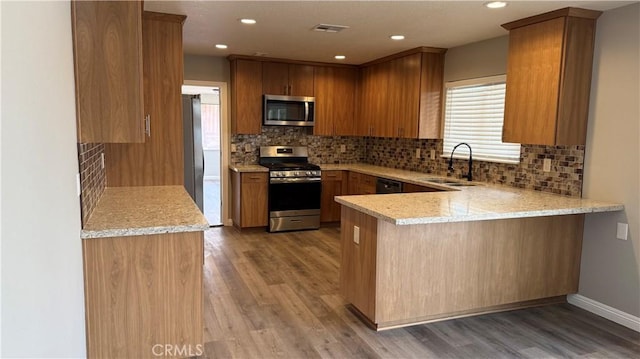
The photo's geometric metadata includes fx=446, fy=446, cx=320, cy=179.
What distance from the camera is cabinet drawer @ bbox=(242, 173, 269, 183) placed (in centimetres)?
574

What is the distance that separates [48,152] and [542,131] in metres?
3.36

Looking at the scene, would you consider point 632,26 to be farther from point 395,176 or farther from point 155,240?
point 155,240

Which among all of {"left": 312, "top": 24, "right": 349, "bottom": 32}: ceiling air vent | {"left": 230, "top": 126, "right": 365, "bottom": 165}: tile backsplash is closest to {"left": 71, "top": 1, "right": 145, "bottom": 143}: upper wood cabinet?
{"left": 312, "top": 24, "right": 349, "bottom": 32}: ceiling air vent

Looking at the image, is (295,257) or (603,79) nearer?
(603,79)

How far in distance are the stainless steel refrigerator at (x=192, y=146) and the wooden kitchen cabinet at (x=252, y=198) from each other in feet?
1.67

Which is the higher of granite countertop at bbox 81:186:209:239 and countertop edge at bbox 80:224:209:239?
granite countertop at bbox 81:186:209:239

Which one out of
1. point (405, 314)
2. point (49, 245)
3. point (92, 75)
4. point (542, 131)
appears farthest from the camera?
point (542, 131)

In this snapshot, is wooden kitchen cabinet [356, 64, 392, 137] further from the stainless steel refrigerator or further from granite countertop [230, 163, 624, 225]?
the stainless steel refrigerator

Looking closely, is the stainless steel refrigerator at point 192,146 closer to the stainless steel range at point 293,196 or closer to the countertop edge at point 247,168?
the countertop edge at point 247,168

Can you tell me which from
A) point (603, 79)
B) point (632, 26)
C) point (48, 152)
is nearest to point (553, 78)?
point (603, 79)

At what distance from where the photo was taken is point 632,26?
125 inches

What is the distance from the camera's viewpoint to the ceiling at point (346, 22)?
3.30 m

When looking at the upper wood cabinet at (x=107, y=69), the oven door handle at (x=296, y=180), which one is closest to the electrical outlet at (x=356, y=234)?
the upper wood cabinet at (x=107, y=69)

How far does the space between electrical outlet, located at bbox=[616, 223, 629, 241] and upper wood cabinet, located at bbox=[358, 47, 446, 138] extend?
2283 mm
